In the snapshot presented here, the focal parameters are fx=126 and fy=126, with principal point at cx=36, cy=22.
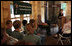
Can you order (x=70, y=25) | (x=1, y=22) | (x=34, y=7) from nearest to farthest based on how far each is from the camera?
(x=1, y=22), (x=70, y=25), (x=34, y=7)

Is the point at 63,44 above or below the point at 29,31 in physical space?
below

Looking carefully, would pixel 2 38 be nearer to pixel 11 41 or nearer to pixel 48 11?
pixel 11 41

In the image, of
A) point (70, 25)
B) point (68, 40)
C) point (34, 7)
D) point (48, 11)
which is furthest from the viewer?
point (48, 11)

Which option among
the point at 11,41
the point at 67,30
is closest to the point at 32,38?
the point at 11,41

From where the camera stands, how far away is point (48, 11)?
10719 millimetres

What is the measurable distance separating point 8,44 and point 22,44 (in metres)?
0.87

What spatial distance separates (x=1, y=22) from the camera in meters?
3.00

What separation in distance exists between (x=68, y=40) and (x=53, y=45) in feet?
1.86

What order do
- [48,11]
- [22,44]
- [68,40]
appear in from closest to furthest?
[22,44], [68,40], [48,11]

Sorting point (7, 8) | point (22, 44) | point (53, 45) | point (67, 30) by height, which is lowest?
point (53, 45)

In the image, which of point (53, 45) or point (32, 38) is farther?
point (53, 45)

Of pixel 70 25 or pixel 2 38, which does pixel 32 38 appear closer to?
pixel 2 38

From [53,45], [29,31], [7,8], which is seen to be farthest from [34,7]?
[29,31]

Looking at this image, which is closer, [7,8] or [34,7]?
[7,8]
